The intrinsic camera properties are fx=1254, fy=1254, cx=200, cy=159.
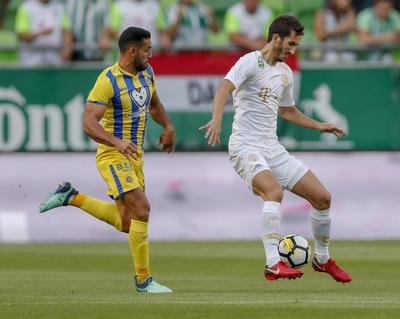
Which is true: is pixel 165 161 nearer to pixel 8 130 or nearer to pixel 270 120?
pixel 8 130

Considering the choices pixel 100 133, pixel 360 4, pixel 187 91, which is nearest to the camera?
pixel 100 133

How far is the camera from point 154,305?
363 inches

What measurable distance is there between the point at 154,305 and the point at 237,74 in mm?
2542

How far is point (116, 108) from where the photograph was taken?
10828mm

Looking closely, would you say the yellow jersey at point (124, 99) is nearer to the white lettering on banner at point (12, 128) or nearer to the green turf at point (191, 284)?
the green turf at point (191, 284)

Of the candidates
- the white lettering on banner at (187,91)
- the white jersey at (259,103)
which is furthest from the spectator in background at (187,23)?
the white jersey at (259,103)

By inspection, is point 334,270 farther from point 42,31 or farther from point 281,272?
point 42,31

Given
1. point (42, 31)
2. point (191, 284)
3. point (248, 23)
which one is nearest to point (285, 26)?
point (191, 284)

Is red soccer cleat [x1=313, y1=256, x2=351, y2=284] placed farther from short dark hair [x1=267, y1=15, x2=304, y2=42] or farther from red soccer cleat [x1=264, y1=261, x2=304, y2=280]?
short dark hair [x1=267, y1=15, x2=304, y2=42]

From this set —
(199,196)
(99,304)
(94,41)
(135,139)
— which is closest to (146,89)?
(135,139)

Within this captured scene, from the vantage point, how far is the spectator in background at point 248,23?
1851 centimetres

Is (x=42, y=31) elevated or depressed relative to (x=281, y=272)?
elevated

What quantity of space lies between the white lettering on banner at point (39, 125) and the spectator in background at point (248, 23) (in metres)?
2.52

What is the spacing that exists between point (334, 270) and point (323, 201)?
2.13 feet
